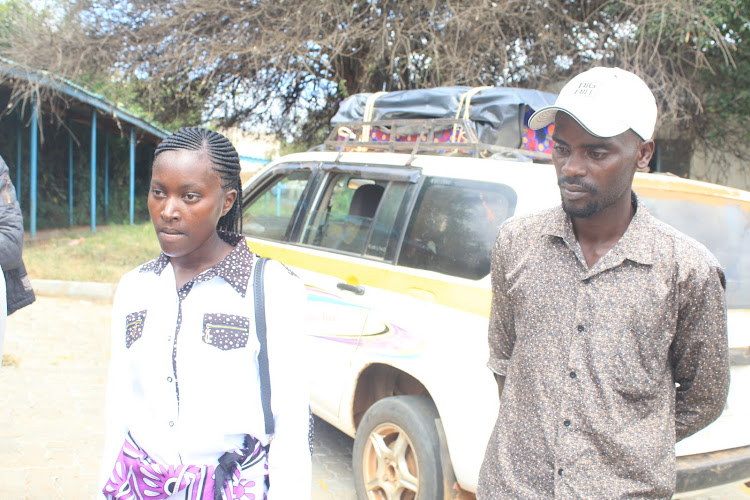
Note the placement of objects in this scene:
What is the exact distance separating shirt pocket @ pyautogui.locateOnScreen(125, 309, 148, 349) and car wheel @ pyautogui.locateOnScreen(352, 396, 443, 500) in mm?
1686

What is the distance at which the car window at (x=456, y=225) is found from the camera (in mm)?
2973

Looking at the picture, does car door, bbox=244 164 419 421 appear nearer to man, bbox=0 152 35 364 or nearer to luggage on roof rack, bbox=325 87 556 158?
luggage on roof rack, bbox=325 87 556 158

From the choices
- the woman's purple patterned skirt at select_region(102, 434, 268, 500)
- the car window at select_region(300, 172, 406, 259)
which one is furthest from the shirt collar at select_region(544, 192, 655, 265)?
the car window at select_region(300, 172, 406, 259)

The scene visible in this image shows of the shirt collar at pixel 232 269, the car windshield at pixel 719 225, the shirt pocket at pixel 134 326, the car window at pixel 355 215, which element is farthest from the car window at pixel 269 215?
the shirt pocket at pixel 134 326

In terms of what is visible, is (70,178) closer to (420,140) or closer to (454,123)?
(420,140)

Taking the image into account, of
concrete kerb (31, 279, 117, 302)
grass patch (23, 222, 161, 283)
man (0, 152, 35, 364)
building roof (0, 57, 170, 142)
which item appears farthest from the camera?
building roof (0, 57, 170, 142)

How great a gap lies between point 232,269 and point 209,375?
0.28 meters

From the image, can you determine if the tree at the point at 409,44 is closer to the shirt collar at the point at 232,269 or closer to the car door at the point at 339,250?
the car door at the point at 339,250

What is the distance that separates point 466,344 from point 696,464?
40.5 inches

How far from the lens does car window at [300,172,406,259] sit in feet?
11.7

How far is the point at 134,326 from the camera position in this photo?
1.62 m

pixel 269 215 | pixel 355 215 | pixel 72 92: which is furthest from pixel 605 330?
pixel 72 92

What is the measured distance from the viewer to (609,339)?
1543 mm

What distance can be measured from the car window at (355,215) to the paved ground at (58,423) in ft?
4.92
